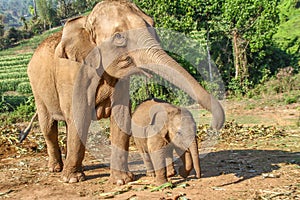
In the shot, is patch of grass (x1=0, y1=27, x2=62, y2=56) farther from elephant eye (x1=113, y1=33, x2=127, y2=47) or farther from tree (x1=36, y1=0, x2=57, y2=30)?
elephant eye (x1=113, y1=33, x2=127, y2=47)

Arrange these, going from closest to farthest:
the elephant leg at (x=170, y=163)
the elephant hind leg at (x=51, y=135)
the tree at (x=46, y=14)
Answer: the elephant leg at (x=170, y=163) → the elephant hind leg at (x=51, y=135) → the tree at (x=46, y=14)

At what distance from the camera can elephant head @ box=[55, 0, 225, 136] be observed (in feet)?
16.8

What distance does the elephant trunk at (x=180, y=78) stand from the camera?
14.5 ft

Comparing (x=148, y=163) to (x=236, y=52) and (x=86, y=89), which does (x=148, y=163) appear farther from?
(x=236, y=52)

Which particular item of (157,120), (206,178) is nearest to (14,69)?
(157,120)

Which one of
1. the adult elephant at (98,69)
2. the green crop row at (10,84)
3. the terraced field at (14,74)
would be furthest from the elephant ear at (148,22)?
the green crop row at (10,84)

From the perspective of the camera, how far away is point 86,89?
620 cm

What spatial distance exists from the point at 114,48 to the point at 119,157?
1674mm

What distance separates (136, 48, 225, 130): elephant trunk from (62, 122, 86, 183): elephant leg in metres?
1.56

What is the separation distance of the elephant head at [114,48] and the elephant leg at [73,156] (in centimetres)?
27

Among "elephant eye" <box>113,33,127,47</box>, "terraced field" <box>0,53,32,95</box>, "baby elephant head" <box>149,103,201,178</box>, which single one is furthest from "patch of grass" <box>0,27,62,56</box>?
"elephant eye" <box>113,33,127,47</box>

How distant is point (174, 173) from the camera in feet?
20.3

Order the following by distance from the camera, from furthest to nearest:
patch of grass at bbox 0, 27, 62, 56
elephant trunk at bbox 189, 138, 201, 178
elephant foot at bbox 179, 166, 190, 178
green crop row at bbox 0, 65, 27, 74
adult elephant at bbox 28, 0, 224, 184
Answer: patch of grass at bbox 0, 27, 62, 56 < green crop row at bbox 0, 65, 27, 74 < elephant foot at bbox 179, 166, 190, 178 < elephant trunk at bbox 189, 138, 201, 178 < adult elephant at bbox 28, 0, 224, 184

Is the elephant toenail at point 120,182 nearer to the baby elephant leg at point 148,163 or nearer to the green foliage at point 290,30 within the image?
the baby elephant leg at point 148,163
